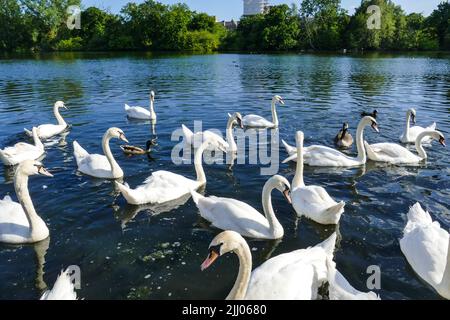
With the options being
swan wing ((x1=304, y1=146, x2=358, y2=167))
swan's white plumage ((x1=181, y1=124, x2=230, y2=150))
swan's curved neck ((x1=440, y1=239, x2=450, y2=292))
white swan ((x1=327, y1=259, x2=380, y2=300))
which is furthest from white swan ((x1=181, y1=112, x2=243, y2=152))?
swan's curved neck ((x1=440, y1=239, x2=450, y2=292))

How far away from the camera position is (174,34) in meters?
89.9

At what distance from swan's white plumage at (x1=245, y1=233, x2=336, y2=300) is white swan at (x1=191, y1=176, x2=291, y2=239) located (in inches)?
50.1

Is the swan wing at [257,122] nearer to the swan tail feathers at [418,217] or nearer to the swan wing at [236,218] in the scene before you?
the swan wing at [236,218]

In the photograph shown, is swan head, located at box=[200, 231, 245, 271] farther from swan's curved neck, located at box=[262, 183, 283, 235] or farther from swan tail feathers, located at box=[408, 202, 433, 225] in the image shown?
swan tail feathers, located at box=[408, 202, 433, 225]

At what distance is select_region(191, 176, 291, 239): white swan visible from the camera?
22.7ft

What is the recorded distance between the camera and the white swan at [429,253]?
5.50 meters

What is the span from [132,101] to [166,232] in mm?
15781

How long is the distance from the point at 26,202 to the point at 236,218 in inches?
138

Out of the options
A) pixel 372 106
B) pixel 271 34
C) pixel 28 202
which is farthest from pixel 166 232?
pixel 271 34

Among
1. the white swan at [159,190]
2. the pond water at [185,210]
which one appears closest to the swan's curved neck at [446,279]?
the pond water at [185,210]

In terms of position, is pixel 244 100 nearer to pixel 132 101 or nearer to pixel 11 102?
pixel 132 101

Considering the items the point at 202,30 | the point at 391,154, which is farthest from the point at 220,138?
the point at 202,30

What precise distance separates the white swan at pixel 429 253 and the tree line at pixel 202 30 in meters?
72.3

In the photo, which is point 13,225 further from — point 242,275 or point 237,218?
point 242,275
